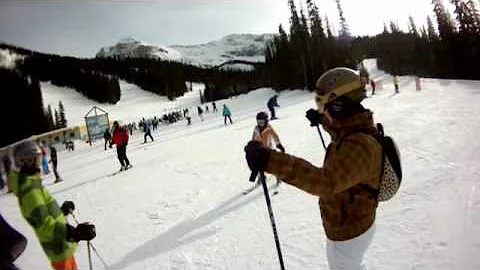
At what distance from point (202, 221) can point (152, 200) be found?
2653 mm

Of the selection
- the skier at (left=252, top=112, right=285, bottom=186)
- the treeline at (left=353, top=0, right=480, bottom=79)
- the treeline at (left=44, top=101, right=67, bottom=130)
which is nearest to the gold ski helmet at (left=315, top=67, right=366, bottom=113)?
the skier at (left=252, top=112, right=285, bottom=186)

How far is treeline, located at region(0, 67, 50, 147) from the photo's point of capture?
7156cm

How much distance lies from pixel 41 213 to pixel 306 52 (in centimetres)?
6692

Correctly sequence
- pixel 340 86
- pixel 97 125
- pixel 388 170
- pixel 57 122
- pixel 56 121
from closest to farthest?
pixel 340 86
pixel 388 170
pixel 97 125
pixel 57 122
pixel 56 121

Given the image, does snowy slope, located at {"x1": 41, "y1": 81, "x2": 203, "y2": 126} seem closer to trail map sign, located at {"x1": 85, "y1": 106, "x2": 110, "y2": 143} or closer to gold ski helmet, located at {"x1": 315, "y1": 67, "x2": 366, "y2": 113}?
trail map sign, located at {"x1": 85, "y1": 106, "x2": 110, "y2": 143}

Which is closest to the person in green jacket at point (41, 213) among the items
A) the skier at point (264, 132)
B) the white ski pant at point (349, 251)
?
the white ski pant at point (349, 251)

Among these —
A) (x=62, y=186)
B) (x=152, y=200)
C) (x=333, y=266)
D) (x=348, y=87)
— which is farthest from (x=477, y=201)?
(x=62, y=186)

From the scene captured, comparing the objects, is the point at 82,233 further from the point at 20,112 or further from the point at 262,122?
the point at 20,112

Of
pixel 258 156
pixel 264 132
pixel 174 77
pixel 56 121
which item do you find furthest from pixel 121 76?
pixel 258 156

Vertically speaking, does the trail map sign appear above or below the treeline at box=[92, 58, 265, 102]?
below

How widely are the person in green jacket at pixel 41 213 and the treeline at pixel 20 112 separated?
7586 centimetres

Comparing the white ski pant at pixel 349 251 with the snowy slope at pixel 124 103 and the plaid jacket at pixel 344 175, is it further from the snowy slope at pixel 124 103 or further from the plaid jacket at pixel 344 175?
the snowy slope at pixel 124 103

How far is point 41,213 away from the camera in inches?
148

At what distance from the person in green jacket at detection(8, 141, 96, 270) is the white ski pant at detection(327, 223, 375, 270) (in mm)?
2394
